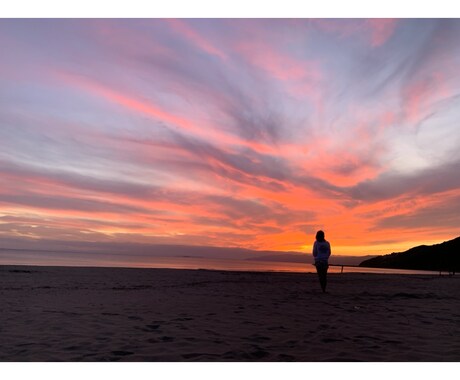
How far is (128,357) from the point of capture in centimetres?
805

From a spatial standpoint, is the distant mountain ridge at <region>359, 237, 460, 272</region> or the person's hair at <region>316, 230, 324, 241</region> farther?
the distant mountain ridge at <region>359, 237, 460, 272</region>

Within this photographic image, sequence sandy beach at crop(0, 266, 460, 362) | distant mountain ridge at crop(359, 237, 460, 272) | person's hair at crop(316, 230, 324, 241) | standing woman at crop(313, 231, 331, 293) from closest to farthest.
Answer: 1. sandy beach at crop(0, 266, 460, 362)
2. person's hair at crop(316, 230, 324, 241)
3. standing woman at crop(313, 231, 331, 293)
4. distant mountain ridge at crop(359, 237, 460, 272)

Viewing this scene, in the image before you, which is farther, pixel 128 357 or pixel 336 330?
pixel 336 330

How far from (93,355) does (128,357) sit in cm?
78

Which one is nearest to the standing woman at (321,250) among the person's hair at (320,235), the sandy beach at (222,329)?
the person's hair at (320,235)

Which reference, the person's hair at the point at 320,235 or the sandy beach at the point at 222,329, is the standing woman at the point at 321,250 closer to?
the person's hair at the point at 320,235

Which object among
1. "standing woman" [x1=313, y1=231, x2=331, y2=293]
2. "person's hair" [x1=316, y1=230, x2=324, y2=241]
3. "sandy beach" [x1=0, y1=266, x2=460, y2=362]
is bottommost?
"sandy beach" [x1=0, y1=266, x2=460, y2=362]

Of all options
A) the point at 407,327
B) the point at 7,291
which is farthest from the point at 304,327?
the point at 7,291

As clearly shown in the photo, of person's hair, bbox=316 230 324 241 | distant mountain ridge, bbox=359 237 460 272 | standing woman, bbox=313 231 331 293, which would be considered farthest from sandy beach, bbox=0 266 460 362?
distant mountain ridge, bbox=359 237 460 272

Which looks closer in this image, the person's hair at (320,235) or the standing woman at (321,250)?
the person's hair at (320,235)

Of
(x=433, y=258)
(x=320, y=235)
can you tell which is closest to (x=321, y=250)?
(x=320, y=235)

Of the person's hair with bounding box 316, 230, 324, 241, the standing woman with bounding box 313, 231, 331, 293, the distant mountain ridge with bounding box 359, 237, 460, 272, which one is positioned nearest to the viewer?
the person's hair with bounding box 316, 230, 324, 241

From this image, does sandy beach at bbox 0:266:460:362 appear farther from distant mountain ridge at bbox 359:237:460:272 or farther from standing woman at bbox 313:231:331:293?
distant mountain ridge at bbox 359:237:460:272

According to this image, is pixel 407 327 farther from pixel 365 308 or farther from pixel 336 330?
pixel 365 308
